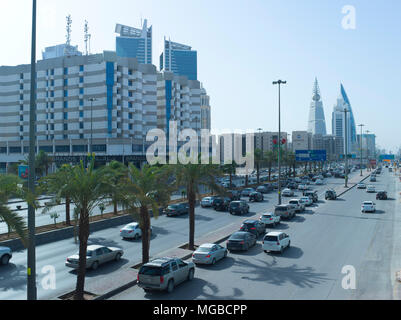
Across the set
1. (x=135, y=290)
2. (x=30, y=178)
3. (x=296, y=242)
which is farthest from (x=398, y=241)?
(x=30, y=178)

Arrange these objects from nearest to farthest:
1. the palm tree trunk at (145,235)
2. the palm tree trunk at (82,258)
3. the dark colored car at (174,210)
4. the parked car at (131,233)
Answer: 1. the palm tree trunk at (82,258)
2. the palm tree trunk at (145,235)
3. the parked car at (131,233)
4. the dark colored car at (174,210)

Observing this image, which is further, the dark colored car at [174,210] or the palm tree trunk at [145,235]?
the dark colored car at [174,210]

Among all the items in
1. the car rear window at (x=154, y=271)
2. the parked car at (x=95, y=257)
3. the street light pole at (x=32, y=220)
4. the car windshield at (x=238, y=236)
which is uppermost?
the street light pole at (x=32, y=220)

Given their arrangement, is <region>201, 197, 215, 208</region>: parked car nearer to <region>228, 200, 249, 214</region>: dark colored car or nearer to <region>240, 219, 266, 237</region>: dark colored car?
<region>228, 200, 249, 214</region>: dark colored car

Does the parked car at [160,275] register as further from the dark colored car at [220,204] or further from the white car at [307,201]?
the white car at [307,201]

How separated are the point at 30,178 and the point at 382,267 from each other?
56.3 ft

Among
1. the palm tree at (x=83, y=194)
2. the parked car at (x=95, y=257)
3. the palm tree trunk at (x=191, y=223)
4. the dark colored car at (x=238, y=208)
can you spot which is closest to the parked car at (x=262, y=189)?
the dark colored car at (x=238, y=208)

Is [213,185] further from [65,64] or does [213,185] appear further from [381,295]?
[65,64]

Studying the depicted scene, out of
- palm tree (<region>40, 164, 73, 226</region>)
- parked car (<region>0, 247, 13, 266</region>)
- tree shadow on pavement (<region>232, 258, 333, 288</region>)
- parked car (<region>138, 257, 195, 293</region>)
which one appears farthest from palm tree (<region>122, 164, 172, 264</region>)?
parked car (<region>0, 247, 13, 266</region>)

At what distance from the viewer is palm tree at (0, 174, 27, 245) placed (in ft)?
36.0

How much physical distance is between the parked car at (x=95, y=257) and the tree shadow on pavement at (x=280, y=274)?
7.13 m

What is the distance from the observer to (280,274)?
18.2 m

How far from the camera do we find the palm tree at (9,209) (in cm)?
1098

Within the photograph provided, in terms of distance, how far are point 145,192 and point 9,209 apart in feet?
28.4
